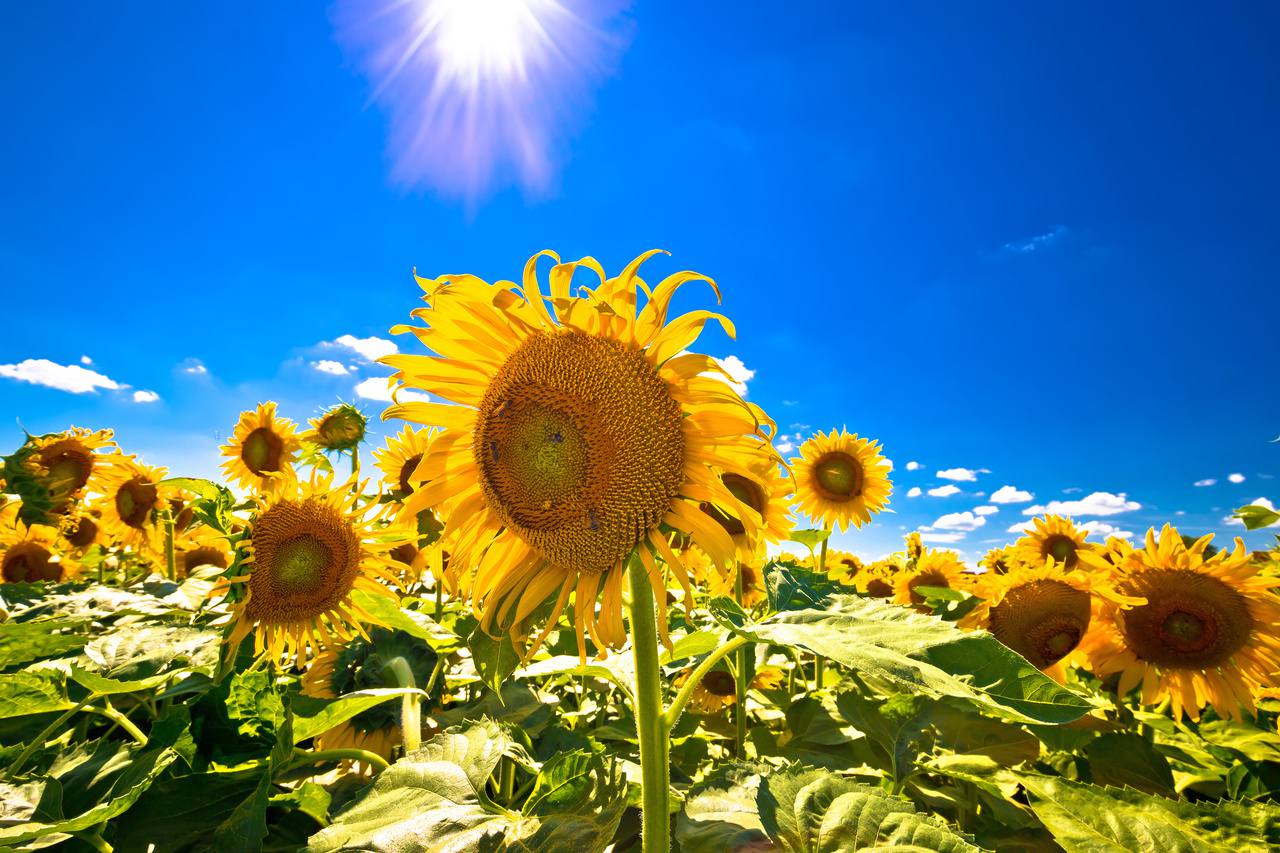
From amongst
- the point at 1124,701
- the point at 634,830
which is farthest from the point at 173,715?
the point at 1124,701

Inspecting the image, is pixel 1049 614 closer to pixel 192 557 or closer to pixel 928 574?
pixel 928 574

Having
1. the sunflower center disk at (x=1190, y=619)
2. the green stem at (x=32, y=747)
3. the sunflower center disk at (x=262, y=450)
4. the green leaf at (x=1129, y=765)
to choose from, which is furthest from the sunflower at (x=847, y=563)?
the green stem at (x=32, y=747)

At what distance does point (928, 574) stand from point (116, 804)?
6.69m

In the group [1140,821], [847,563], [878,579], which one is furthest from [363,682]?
[847,563]

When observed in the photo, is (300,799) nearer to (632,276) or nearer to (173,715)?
(173,715)

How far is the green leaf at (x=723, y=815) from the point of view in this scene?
59.7 inches

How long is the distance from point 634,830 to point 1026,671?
1.22 m

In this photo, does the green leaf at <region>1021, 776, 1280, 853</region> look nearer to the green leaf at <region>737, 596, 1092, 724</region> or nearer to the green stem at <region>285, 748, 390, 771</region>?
the green leaf at <region>737, 596, 1092, 724</region>

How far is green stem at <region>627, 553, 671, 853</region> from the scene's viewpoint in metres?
1.60

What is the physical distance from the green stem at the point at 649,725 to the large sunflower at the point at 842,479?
210 inches

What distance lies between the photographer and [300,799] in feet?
6.59

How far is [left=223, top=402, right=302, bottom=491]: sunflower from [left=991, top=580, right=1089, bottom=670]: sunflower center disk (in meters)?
6.70

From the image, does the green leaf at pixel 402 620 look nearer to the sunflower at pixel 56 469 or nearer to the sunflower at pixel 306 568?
the sunflower at pixel 306 568

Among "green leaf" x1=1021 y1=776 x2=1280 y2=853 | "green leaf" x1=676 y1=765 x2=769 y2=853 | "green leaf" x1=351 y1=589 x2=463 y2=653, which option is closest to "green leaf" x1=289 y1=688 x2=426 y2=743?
"green leaf" x1=351 y1=589 x2=463 y2=653
